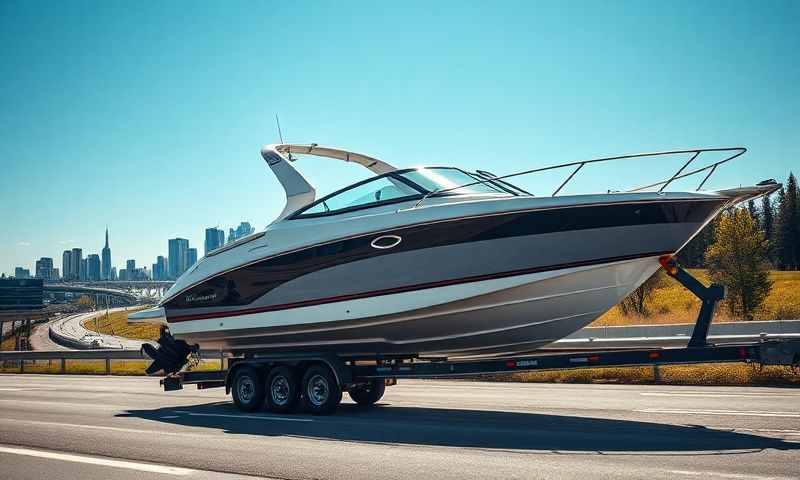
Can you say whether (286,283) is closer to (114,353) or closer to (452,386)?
(452,386)

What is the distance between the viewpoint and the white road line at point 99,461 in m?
6.25

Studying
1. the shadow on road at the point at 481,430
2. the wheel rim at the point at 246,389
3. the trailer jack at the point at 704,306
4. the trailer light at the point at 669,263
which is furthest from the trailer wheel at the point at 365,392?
the trailer jack at the point at 704,306

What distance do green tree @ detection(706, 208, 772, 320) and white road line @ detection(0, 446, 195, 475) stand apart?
34185mm

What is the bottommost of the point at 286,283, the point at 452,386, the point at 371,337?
the point at 452,386

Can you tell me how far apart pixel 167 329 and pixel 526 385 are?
7880 mm

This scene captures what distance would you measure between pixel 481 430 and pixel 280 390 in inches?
166

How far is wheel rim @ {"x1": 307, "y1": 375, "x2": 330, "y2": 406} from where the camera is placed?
10.4m

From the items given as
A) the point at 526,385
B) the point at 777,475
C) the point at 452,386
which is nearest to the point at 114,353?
the point at 452,386

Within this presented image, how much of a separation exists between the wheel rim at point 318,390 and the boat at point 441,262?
1.99 ft

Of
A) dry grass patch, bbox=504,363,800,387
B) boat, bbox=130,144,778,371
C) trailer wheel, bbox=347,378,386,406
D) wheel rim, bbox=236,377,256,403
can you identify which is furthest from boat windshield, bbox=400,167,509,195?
wheel rim, bbox=236,377,256,403

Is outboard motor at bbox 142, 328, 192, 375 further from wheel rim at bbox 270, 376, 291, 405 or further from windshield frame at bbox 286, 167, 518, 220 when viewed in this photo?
windshield frame at bbox 286, 167, 518, 220

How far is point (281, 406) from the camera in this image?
1095cm

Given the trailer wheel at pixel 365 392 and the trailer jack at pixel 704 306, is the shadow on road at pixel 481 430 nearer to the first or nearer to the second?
the trailer wheel at pixel 365 392

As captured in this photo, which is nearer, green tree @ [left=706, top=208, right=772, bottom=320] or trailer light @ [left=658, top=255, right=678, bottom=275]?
trailer light @ [left=658, top=255, right=678, bottom=275]
